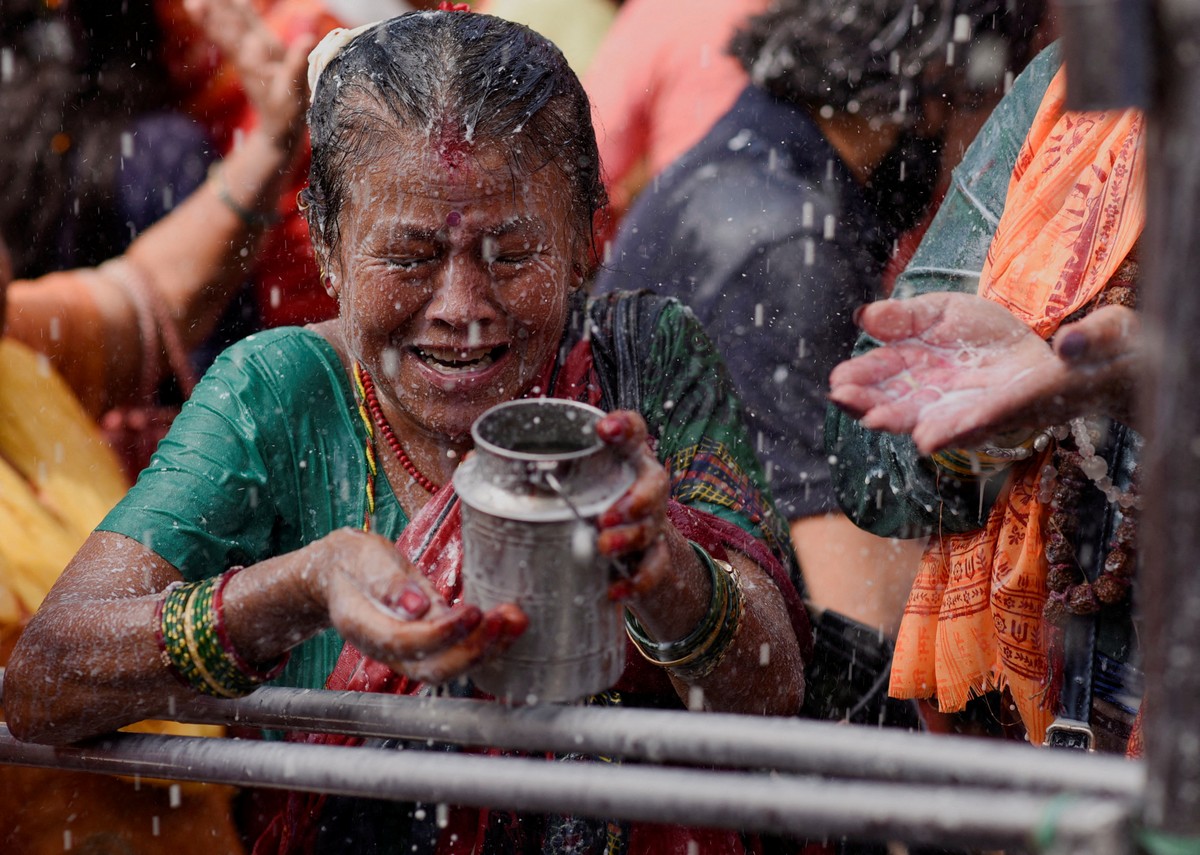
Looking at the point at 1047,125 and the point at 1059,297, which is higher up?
the point at 1047,125

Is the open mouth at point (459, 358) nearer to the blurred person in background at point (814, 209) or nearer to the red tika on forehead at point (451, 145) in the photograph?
the red tika on forehead at point (451, 145)

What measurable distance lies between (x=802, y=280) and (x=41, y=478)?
7.30ft

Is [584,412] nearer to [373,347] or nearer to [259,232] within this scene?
[373,347]

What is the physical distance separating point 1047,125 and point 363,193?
1.36m

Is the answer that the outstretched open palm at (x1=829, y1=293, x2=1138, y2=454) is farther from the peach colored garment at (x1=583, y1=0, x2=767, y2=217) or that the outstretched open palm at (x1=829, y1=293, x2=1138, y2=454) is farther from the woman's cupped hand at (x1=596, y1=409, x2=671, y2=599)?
the peach colored garment at (x1=583, y1=0, x2=767, y2=217)

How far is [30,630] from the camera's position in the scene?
2.22m

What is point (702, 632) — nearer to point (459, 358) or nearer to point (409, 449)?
point (459, 358)

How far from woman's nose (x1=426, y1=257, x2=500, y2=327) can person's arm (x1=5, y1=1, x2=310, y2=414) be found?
216cm

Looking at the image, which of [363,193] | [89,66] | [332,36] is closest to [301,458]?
[363,193]

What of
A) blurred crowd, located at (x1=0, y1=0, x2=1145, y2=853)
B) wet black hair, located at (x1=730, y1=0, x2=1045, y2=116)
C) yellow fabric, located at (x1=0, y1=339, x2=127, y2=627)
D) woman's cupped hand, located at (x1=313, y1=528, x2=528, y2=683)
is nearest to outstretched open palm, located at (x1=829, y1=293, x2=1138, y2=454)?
blurred crowd, located at (x1=0, y1=0, x2=1145, y2=853)

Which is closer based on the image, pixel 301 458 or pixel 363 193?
pixel 363 193

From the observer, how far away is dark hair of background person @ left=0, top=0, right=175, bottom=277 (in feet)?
13.5

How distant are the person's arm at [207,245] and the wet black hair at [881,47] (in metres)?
1.56

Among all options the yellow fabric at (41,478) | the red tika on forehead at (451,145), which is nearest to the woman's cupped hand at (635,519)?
the red tika on forehead at (451,145)
